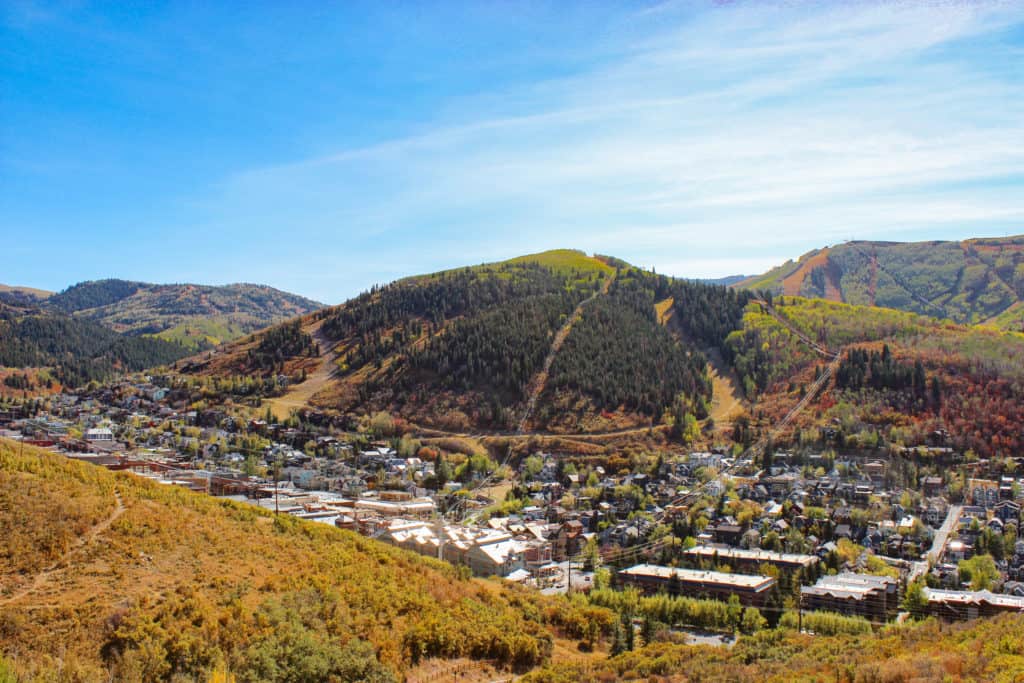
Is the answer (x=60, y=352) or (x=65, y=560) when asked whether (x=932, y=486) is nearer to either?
(x=65, y=560)

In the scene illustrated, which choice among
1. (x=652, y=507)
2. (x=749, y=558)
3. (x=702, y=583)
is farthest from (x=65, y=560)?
(x=652, y=507)

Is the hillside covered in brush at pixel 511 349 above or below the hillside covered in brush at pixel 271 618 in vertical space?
above

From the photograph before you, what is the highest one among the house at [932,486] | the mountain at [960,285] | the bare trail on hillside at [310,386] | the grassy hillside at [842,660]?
the mountain at [960,285]

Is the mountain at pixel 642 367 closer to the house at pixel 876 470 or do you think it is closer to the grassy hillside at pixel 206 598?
the house at pixel 876 470

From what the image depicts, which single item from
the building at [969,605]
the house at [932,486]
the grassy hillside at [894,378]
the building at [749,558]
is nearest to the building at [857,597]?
the building at [969,605]

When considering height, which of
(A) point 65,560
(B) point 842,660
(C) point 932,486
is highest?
(A) point 65,560

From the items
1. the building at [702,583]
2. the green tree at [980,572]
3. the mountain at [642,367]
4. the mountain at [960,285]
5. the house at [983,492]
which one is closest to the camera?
the green tree at [980,572]

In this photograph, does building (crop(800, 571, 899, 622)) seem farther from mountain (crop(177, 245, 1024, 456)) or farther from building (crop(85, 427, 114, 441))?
building (crop(85, 427, 114, 441))
